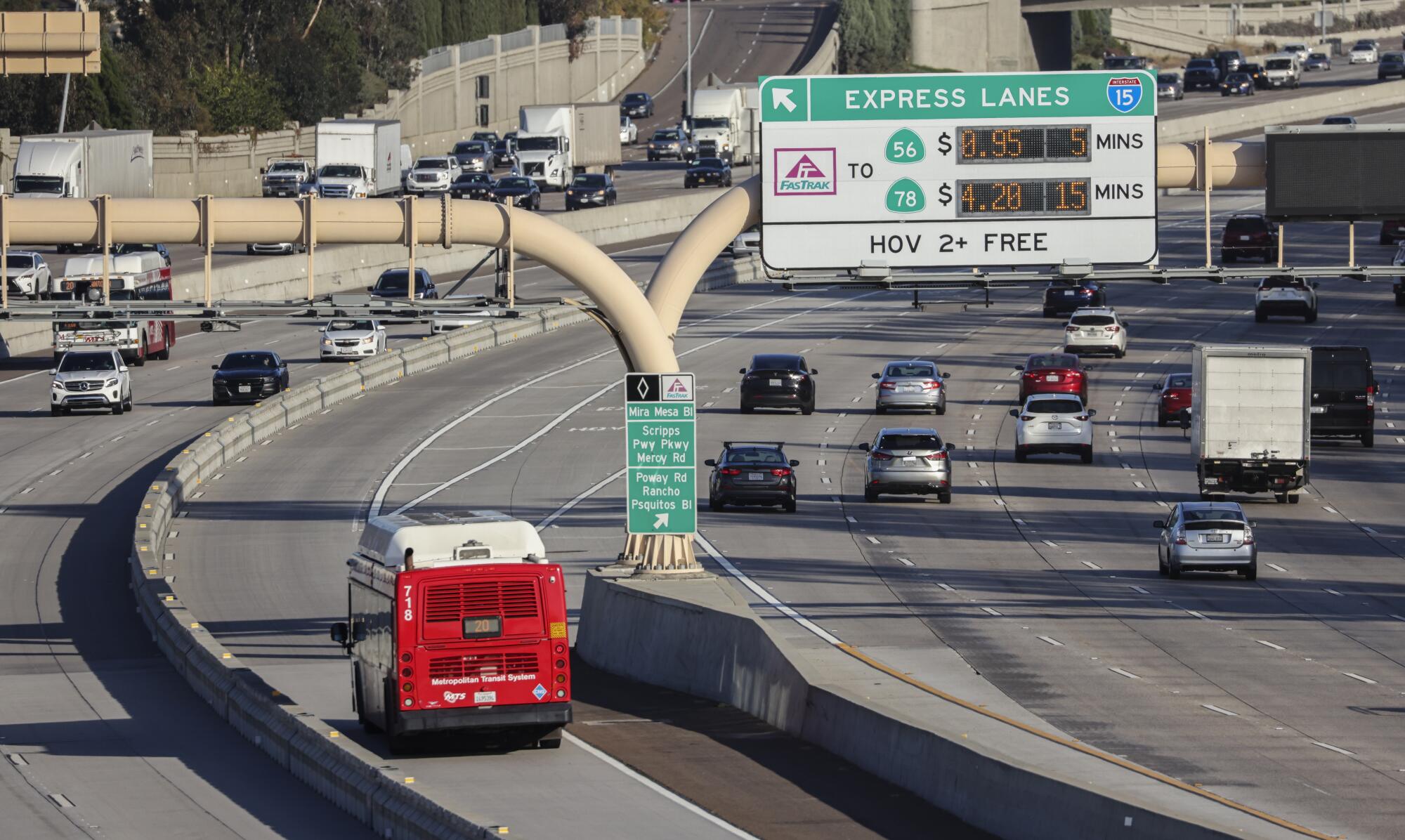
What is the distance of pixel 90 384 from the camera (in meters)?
61.1

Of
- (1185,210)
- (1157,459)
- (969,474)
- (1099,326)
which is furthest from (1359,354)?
(1185,210)

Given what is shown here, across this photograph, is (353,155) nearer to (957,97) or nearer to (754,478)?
(754,478)

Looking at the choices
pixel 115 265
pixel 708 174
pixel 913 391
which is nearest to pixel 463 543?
pixel 913 391

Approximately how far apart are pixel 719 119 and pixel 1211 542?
8509cm

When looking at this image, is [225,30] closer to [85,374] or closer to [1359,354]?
[85,374]

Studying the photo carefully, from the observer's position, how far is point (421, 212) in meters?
29.2

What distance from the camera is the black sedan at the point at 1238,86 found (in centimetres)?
Result: 14750

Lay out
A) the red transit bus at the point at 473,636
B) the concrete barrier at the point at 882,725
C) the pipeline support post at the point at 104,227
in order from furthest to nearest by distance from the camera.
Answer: the pipeline support post at the point at 104,227
the red transit bus at the point at 473,636
the concrete barrier at the point at 882,725

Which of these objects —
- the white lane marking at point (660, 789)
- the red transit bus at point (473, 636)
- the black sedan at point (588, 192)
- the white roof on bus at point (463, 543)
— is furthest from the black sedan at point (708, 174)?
the red transit bus at point (473, 636)

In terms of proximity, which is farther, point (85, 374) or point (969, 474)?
point (85, 374)

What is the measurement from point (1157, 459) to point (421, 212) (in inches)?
1299

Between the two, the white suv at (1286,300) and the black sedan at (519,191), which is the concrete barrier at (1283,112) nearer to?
the black sedan at (519,191)

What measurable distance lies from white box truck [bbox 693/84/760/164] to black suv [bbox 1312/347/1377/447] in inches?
2604

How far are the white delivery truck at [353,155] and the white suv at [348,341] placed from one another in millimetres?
26115
